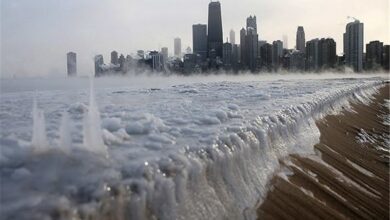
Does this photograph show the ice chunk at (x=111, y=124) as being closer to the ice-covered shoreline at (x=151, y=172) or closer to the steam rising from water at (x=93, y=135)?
the ice-covered shoreline at (x=151, y=172)

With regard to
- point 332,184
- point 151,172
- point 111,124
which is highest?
point 111,124

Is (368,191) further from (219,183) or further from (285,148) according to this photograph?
(219,183)

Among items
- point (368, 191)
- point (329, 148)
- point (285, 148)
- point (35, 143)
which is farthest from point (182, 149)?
point (329, 148)

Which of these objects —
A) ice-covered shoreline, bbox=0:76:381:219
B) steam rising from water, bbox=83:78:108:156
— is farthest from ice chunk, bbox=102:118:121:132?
steam rising from water, bbox=83:78:108:156

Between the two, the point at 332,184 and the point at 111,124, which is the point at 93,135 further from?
the point at 332,184

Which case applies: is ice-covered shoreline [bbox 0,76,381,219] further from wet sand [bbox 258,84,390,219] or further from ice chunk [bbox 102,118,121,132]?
wet sand [bbox 258,84,390,219]

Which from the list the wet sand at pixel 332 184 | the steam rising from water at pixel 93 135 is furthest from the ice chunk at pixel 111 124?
the wet sand at pixel 332 184

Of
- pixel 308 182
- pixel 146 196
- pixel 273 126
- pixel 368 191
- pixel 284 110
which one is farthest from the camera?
pixel 284 110

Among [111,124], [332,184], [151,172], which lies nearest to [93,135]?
[151,172]

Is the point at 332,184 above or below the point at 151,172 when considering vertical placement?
below
